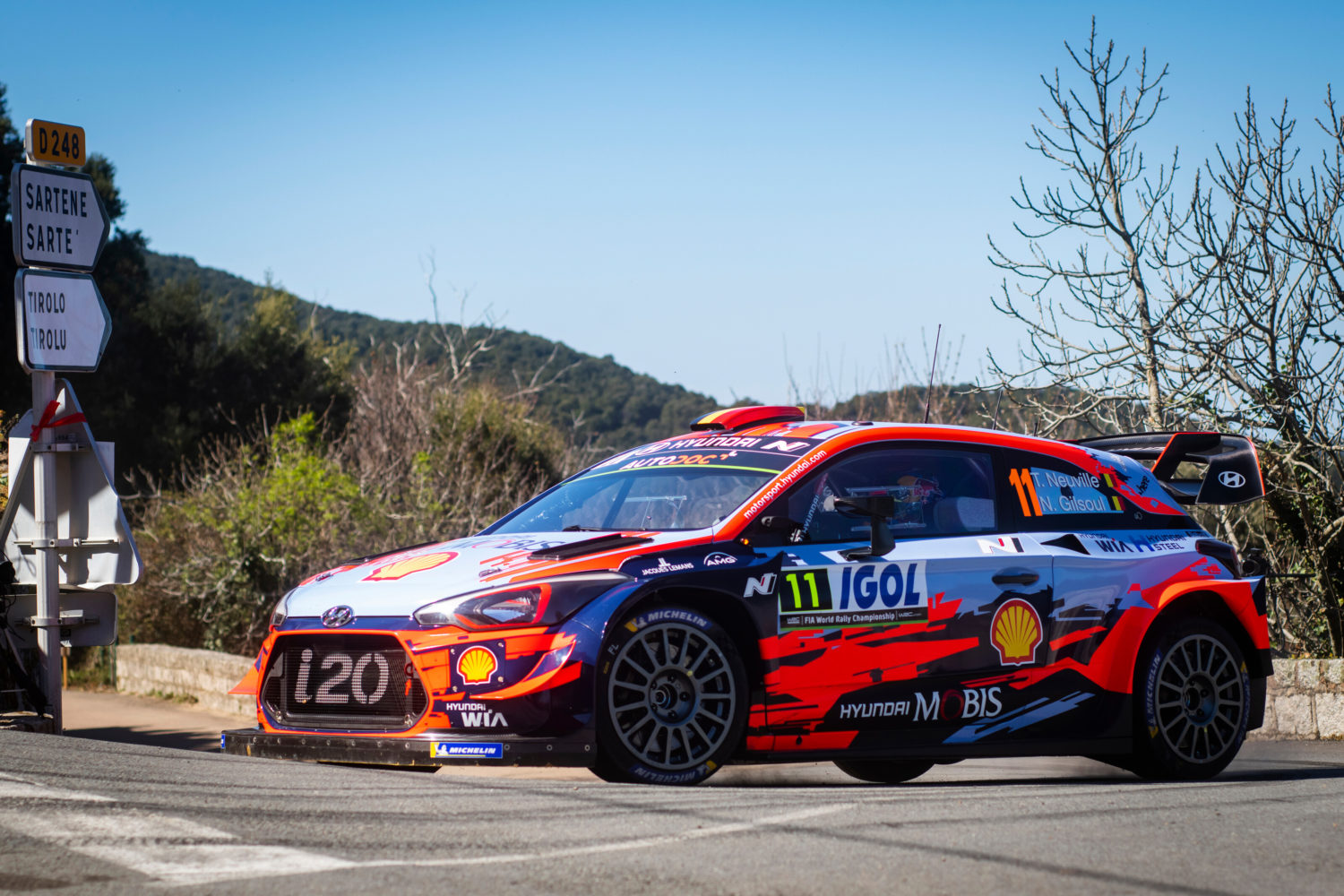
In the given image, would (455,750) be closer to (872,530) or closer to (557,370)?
(872,530)

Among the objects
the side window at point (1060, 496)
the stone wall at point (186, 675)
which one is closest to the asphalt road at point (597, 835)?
the side window at point (1060, 496)

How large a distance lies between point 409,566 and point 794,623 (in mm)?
1701

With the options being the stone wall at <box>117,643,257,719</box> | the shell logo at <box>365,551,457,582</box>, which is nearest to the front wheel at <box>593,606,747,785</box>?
the shell logo at <box>365,551,457,582</box>

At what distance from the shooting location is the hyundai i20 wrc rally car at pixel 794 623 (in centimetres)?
538

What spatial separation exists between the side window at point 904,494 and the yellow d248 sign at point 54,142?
4826 mm

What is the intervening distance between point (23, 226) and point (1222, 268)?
33.0 feet

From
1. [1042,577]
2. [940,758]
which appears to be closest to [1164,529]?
[1042,577]

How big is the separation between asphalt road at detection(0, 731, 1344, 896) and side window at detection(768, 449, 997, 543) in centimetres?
119

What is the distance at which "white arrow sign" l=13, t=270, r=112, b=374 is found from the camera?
7.43 m

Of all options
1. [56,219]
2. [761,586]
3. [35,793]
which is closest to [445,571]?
[761,586]

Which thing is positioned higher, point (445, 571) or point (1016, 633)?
point (445, 571)

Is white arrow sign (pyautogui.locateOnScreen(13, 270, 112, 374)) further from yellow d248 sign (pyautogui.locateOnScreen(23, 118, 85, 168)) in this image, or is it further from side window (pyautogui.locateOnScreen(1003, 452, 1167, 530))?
side window (pyautogui.locateOnScreen(1003, 452, 1167, 530))

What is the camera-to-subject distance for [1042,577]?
640 centimetres

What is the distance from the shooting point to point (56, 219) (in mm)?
7688
